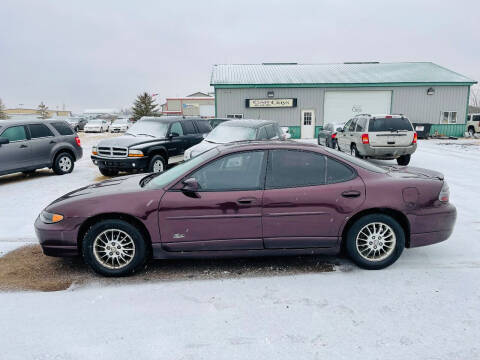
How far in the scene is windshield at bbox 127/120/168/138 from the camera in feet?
36.7

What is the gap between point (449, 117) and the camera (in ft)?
98.5

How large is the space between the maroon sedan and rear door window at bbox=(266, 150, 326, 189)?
0.04 ft

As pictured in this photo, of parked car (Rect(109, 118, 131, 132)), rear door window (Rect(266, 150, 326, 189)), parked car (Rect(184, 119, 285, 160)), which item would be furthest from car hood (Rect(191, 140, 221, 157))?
parked car (Rect(109, 118, 131, 132))

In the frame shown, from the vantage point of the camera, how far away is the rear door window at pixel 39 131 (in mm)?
10414

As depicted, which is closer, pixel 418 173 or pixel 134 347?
pixel 134 347

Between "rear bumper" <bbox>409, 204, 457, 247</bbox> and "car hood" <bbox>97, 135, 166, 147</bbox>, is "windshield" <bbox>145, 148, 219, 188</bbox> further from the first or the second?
"car hood" <bbox>97, 135, 166, 147</bbox>

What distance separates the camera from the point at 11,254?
16.3 feet

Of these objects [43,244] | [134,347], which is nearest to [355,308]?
[134,347]

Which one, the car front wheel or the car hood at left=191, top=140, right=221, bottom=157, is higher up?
the car hood at left=191, top=140, right=221, bottom=157

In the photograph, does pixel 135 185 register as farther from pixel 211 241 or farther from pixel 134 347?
pixel 134 347

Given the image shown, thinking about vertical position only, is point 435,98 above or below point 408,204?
Answer: above

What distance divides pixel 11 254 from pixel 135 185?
6.86ft

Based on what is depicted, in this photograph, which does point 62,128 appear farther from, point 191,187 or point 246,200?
point 246,200

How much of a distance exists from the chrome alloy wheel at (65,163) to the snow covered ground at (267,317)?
8.15 m
